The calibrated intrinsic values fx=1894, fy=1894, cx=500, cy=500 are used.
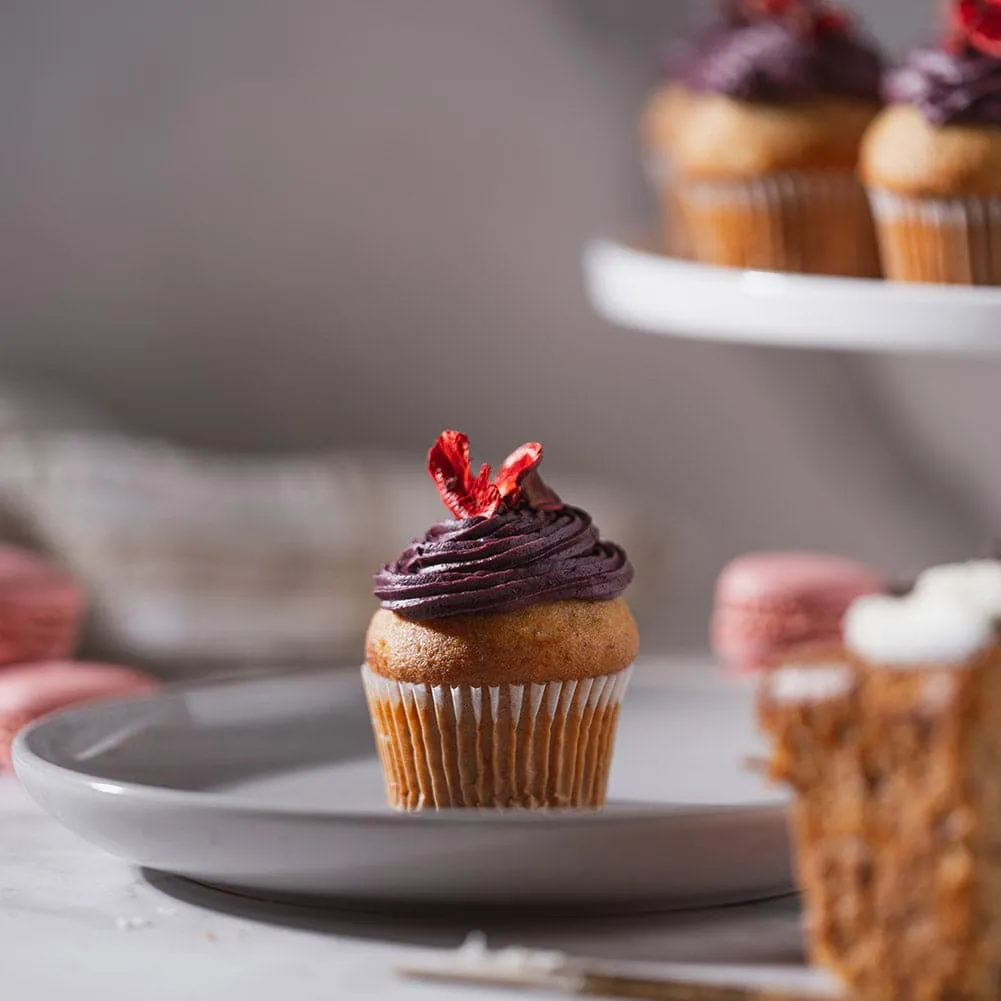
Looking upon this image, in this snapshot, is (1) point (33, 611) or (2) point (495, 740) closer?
(2) point (495, 740)

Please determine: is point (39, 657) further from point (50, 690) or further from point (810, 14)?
point (810, 14)

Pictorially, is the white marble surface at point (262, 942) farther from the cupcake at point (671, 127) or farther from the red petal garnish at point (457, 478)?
the cupcake at point (671, 127)

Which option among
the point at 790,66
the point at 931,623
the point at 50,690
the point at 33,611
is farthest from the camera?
the point at 790,66

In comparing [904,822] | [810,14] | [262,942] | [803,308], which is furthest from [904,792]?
[810,14]

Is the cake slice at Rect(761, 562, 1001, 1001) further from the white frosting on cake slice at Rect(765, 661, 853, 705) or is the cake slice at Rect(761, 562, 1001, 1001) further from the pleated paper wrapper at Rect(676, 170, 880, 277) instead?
the pleated paper wrapper at Rect(676, 170, 880, 277)

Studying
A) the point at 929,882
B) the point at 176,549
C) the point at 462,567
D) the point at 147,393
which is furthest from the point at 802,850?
the point at 147,393

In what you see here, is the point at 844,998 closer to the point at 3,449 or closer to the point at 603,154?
the point at 3,449

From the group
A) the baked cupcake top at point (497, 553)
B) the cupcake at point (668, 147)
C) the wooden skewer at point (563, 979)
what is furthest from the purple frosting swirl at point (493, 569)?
the cupcake at point (668, 147)
